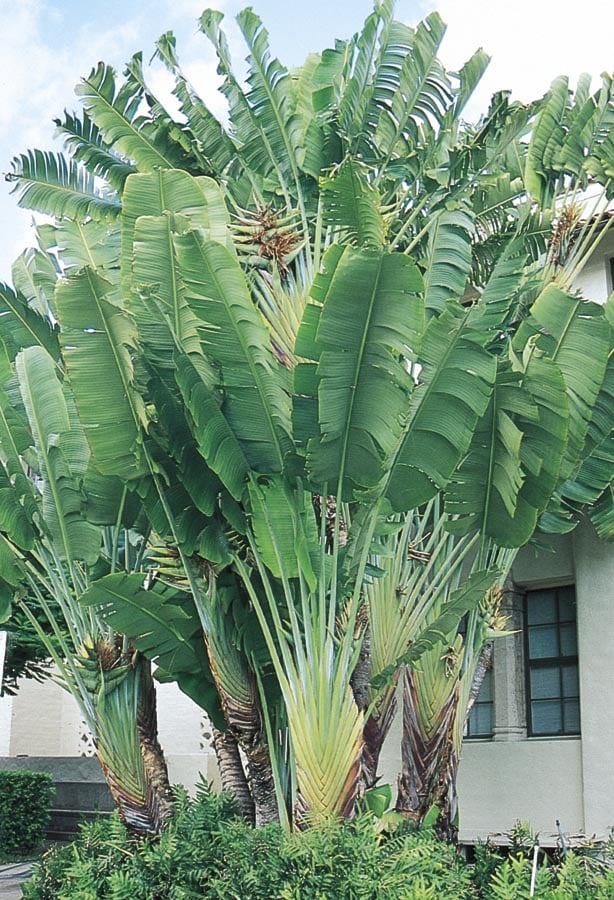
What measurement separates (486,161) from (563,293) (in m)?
2.26

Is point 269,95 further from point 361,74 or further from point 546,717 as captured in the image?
point 546,717

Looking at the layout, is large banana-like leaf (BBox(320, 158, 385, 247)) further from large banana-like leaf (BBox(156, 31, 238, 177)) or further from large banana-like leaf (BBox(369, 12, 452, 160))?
large banana-like leaf (BBox(156, 31, 238, 177))

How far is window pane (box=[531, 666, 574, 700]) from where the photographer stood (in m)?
10.9

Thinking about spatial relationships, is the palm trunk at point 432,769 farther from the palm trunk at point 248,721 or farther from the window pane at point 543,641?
the window pane at point 543,641

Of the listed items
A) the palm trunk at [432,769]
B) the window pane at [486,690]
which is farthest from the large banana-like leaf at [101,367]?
the window pane at [486,690]

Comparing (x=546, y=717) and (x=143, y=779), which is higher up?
(x=546, y=717)

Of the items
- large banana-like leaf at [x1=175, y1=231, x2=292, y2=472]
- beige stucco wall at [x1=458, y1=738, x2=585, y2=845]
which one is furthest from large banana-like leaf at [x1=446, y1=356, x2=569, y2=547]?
beige stucco wall at [x1=458, y1=738, x2=585, y2=845]

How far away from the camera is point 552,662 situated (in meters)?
10.9

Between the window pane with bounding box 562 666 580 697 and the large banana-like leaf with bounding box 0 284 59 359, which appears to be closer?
the large banana-like leaf with bounding box 0 284 59 359

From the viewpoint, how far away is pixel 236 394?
7.06 meters

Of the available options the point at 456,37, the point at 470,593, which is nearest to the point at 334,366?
the point at 470,593

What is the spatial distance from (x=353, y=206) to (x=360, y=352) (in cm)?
111

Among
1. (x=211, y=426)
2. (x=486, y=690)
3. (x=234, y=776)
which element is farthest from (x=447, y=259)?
(x=486, y=690)

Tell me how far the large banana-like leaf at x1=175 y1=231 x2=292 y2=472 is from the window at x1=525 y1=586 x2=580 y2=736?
5.07 meters
